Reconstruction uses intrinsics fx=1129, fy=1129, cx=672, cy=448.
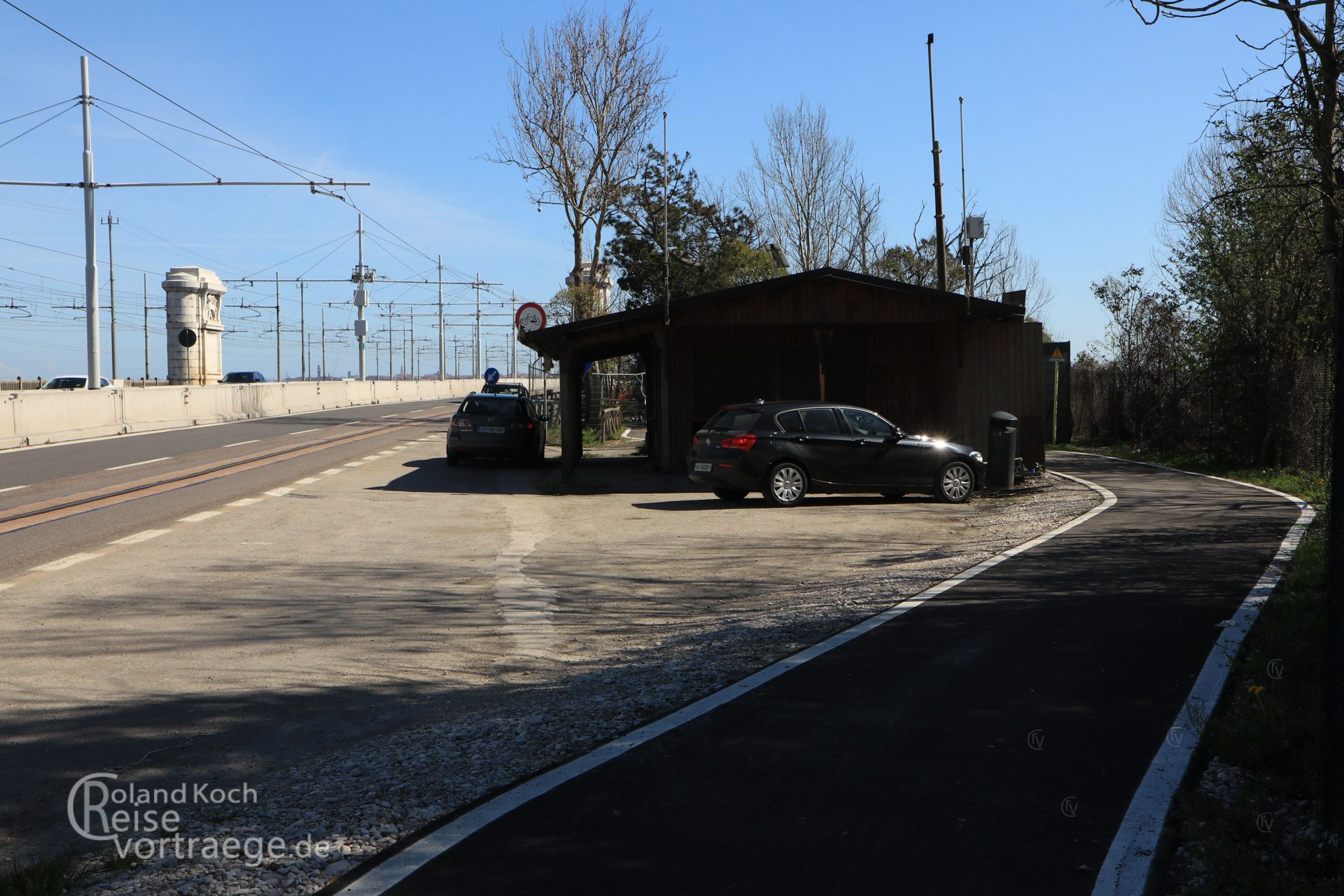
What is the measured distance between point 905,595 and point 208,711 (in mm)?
5708

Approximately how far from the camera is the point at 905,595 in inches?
381

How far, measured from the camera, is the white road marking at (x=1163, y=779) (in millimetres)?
4066

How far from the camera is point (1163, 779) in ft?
16.4

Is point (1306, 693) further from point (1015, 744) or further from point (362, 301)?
point (362, 301)

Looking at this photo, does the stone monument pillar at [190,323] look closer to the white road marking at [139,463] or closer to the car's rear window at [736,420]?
the white road marking at [139,463]

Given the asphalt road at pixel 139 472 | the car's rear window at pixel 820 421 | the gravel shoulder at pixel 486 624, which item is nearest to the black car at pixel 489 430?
the asphalt road at pixel 139 472

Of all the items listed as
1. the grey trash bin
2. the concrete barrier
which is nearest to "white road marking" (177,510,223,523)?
the grey trash bin

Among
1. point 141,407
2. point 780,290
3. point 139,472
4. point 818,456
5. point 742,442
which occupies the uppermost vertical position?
point 780,290

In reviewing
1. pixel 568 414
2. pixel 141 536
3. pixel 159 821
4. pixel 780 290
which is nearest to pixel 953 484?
pixel 780 290

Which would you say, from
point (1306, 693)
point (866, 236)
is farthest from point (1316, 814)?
point (866, 236)

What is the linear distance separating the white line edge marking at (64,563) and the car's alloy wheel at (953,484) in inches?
473

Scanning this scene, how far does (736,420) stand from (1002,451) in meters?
→ 4.67

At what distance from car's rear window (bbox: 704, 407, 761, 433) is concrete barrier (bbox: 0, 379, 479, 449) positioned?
59.8 feet

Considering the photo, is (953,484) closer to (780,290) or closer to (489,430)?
(780,290)
